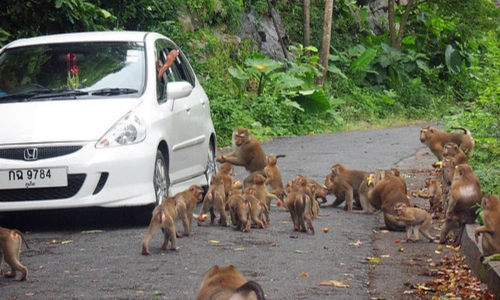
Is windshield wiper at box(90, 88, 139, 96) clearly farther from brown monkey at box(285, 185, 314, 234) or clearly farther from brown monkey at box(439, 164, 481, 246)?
brown monkey at box(439, 164, 481, 246)

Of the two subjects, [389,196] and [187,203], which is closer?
[187,203]

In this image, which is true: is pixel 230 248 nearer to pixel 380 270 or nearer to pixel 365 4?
pixel 380 270

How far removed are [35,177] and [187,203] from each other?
145cm

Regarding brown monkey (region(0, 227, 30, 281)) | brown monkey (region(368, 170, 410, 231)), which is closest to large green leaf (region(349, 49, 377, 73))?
brown monkey (region(368, 170, 410, 231))

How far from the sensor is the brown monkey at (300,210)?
1009cm

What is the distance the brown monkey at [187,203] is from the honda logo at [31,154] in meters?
1.37

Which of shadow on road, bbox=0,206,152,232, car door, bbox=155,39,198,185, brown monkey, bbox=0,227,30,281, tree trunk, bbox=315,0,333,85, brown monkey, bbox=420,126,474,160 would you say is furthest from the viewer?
tree trunk, bbox=315,0,333,85

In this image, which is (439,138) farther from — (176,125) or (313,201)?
(176,125)

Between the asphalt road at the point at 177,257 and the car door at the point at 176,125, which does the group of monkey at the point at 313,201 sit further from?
the car door at the point at 176,125

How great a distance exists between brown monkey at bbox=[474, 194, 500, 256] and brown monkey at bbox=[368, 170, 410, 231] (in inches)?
102

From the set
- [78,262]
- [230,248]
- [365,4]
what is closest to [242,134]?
[230,248]

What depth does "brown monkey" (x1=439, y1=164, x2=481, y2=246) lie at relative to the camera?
9242mm

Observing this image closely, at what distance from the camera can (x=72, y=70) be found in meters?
10.8

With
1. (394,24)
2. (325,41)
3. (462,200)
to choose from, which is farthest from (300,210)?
(394,24)
